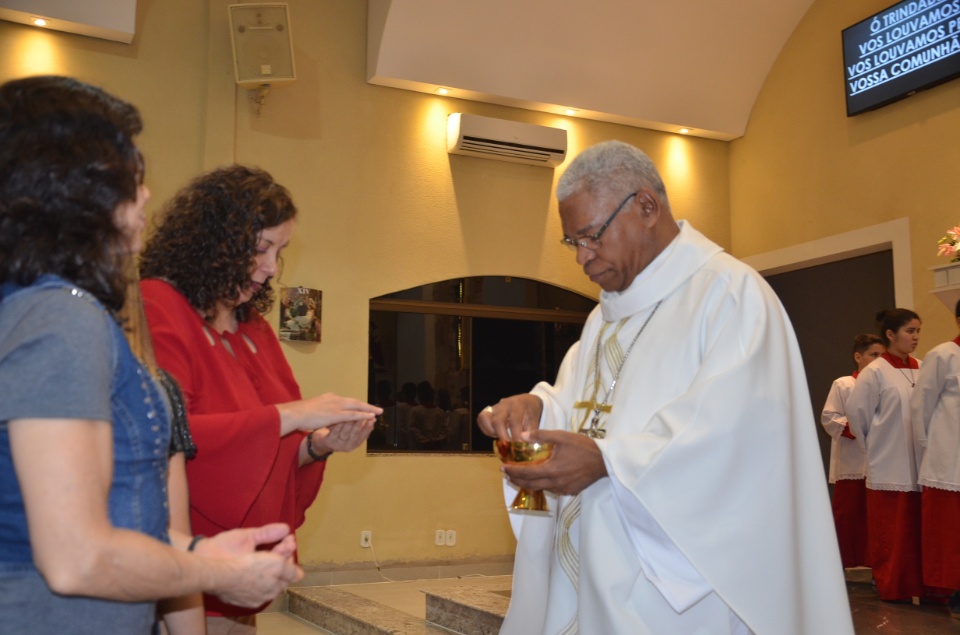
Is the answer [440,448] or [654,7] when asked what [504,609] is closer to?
[440,448]

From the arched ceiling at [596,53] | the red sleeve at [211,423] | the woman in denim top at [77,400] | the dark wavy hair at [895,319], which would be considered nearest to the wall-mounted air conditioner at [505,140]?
the arched ceiling at [596,53]

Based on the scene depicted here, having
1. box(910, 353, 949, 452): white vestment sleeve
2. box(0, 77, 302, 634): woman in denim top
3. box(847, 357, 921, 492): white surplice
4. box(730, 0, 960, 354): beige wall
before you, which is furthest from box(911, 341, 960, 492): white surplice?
box(0, 77, 302, 634): woman in denim top

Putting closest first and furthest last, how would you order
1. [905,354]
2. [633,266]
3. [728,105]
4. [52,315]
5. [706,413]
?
[52,315] → [706,413] → [633,266] → [905,354] → [728,105]

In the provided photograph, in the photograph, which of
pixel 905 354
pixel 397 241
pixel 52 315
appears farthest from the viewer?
pixel 397 241

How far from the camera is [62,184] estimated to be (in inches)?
43.5

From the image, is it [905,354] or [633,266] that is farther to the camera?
[905,354]

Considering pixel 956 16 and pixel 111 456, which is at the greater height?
pixel 956 16

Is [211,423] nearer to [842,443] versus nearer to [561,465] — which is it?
[561,465]

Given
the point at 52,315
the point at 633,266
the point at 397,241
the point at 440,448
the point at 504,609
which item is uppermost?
the point at 397,241

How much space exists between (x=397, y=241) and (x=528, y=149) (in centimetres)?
141

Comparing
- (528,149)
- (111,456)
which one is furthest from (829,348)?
(111,456)

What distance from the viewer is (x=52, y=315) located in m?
1.08

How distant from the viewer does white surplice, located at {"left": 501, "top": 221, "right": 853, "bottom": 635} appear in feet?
6.07

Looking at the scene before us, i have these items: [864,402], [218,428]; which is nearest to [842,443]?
[864,402]
